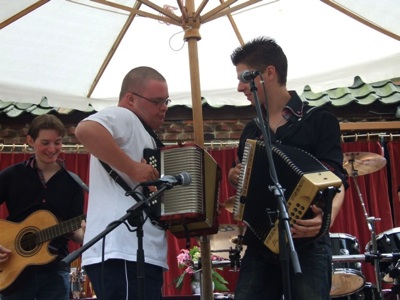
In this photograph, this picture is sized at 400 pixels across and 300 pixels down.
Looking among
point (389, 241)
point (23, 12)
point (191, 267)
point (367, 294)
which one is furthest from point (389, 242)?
point (23, 12)

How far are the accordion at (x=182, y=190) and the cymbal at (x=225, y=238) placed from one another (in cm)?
268

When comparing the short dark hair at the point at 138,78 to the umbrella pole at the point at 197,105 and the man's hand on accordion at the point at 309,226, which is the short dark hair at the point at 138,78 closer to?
the umbrella pole at the point at 197,105

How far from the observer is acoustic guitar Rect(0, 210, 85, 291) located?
3.83 metres

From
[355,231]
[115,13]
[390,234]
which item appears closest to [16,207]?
[115,13]

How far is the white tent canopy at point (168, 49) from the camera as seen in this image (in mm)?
4477

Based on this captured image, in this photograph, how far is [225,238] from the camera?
586 centimetres

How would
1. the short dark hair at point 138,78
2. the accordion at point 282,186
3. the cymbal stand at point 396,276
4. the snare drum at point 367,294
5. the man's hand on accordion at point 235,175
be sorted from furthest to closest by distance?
the snare drum at point 367,294, the cymbal stand at point 396,276, the short dark hair at point 138,78, the man's hand on accordion at point 235,175, the accordion at point 282,186

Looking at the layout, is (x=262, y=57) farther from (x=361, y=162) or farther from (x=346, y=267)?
(x=361, y=162)

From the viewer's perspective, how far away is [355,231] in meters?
6.48

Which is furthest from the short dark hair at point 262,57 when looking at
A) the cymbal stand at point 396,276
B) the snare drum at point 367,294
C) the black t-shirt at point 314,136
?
the snare drum at point 367,294

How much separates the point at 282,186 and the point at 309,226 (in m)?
0.21

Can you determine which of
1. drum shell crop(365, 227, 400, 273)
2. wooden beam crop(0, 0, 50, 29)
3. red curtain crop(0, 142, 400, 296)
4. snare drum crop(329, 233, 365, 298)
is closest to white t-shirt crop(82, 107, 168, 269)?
wooden beam crop(0, 0, 50, 29)

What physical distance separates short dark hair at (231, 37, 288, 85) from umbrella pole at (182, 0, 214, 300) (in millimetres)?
624

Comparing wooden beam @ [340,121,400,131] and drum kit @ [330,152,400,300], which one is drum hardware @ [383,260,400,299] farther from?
wooden beam @ [340,121,400,131]
